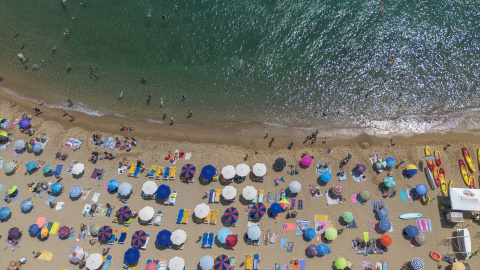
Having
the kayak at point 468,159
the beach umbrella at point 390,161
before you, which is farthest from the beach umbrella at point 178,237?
the kayak at point 468,159

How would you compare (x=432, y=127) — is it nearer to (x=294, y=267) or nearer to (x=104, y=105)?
(x=294, y=267)

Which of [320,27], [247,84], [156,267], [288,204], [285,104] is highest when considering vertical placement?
[320,27]

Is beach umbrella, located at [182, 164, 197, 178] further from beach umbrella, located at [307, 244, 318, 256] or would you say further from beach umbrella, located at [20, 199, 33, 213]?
beach umbrella, located at [20, 199, 33, 213]

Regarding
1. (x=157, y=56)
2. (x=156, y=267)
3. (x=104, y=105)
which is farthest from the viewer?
(x=157, y=56)

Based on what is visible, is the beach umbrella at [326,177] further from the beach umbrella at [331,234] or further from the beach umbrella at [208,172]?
the beach umbrella at [208,172]

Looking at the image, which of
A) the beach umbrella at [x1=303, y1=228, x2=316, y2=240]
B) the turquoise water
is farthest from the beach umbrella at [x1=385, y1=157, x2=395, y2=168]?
the beach umbrella at [x1=303, y1=228, x2=316, y2=240]

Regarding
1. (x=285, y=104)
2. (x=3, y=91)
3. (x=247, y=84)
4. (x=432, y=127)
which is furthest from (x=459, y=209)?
(x=3, y=91)

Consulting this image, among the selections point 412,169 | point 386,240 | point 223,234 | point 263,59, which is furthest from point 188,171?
point 412,169

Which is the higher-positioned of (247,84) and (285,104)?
(247,84)
